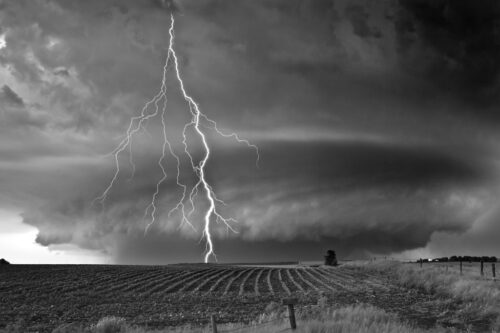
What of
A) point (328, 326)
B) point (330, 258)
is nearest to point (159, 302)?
point (328, 326)

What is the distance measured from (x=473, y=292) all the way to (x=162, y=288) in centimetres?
2433

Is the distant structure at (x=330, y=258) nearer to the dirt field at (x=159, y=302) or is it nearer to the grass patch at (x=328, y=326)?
the dirt field at (x=159, y=302)

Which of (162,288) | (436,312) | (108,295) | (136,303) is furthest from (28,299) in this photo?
(436,312)

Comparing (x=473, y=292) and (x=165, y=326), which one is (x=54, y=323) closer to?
(x=165, y=326)

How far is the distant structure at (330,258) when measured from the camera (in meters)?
102

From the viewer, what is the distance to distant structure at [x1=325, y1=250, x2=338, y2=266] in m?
102

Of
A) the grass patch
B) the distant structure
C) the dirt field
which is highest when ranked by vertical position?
the distant structure

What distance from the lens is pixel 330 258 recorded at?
339 feet

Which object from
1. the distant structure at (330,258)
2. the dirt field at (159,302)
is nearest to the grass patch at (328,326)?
the dirt field at (159,302)

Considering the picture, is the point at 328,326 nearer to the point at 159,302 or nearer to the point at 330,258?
the point at 159,302

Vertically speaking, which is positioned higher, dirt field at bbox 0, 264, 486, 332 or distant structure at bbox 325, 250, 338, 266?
distant structure at bbox 325, 250, 338, 266

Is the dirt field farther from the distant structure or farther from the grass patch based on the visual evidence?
the distant structure

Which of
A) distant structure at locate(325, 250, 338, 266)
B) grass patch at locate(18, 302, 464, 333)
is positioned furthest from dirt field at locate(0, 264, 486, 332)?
distant structure at locate(325, 250, 338, 266)

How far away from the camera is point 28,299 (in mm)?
34406
